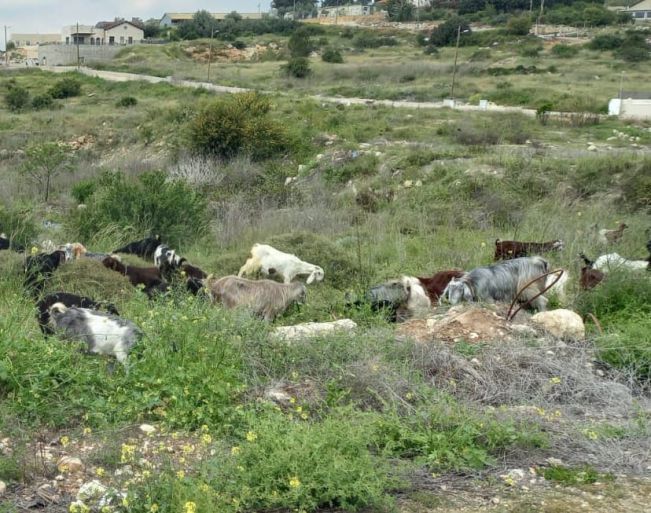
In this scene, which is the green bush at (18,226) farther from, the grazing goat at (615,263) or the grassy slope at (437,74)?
the grassy slope at (437,74)

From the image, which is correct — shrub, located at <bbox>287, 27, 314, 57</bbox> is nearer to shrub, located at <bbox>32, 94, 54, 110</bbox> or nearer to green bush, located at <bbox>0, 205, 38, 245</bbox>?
shrub, located at <bbox>32, 94, 54, 110</bbox>

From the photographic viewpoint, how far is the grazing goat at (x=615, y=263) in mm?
8633

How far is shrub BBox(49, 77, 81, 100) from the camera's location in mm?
44031

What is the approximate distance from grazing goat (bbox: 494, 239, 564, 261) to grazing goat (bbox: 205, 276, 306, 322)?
2929 mm

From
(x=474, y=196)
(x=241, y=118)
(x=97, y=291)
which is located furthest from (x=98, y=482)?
(x=241, y=118)

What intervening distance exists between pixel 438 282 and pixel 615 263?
72.6 inches

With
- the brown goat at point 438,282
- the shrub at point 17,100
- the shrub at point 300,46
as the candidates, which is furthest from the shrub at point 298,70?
the brown goat at point 438,282

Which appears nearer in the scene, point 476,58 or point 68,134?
point 68,134

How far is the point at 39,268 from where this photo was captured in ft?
28.7

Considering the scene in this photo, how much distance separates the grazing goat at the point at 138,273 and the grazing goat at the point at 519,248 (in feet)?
13.0

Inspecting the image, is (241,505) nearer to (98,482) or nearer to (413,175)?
(98,482)

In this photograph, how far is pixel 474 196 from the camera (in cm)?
1753

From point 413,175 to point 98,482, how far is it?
54.7 ft

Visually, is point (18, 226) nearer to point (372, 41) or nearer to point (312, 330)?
point (312, 330)
